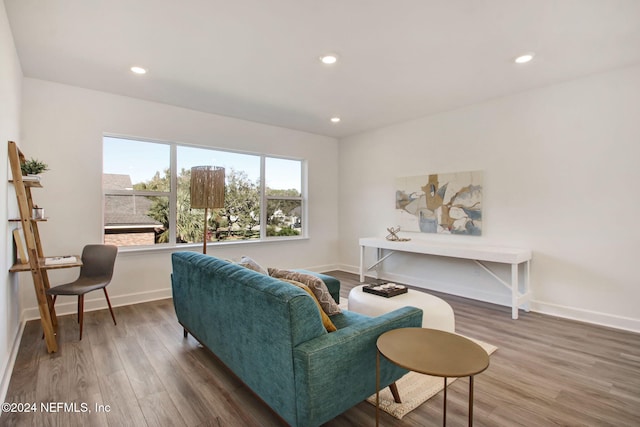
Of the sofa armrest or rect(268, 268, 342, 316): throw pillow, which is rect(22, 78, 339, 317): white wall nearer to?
rect(268, 268, 342, 316): throw pillow

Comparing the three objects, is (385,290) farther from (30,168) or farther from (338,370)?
(30,168)

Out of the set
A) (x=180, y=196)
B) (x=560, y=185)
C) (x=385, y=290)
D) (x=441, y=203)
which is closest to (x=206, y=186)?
(x=180, y=196)

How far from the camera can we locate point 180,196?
4363mm

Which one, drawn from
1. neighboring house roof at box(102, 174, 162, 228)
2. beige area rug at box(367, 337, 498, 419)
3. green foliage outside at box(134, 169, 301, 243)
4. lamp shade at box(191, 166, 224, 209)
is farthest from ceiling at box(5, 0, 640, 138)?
beige area rug at box(367, 337, 498, 419)

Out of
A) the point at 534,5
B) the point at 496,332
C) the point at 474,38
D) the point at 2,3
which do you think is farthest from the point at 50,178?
the point at 496,332

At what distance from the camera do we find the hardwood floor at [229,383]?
1831 millimetres

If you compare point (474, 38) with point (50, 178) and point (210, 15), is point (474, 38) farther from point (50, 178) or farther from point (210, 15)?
point (50, 178)

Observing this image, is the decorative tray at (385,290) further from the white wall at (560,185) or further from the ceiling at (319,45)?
the ceiling at (319,45)

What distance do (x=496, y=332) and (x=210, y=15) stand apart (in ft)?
12.4

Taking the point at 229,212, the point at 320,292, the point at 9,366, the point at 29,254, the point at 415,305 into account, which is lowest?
the point at 9,366

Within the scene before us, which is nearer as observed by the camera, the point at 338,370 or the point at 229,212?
the point at 338,370

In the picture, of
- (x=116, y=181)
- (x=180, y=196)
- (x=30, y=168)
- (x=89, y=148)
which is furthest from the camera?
(x=180, y=196)

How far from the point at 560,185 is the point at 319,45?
3.07 meters

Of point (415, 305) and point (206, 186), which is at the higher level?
point (206, 186)
